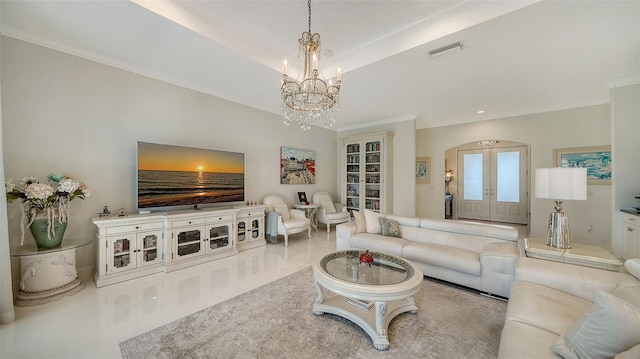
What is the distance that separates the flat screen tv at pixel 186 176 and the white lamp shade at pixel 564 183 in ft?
13.9

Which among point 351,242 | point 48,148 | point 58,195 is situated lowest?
point 351,242

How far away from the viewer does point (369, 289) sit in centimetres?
179

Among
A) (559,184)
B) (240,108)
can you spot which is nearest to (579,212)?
(559,184)

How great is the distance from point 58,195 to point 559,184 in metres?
5.28

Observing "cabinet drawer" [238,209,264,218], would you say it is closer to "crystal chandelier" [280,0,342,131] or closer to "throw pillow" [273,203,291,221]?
"throw pillow" [273,203,291,221]

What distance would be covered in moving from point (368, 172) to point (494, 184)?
13.0ft

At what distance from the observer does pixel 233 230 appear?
3.88 metres

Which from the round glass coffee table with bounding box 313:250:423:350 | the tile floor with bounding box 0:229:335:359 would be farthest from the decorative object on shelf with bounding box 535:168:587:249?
the tile floor with bounding box 0:229:335:359

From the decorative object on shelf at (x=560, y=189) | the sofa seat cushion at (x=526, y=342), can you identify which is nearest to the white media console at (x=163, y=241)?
the sofa seat cushion at (x=526, y=342)

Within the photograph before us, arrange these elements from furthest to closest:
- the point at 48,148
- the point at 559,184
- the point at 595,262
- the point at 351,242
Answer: the point at 351,242
the point at 48,148
the point at 559,184
the point at 595,262

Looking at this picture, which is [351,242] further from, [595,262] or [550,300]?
[595,262]

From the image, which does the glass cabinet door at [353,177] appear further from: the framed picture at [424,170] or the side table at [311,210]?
the framed picture at [424,170]

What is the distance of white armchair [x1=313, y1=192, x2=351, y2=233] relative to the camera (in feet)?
17.6

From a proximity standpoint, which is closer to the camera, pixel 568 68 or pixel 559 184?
pixel 559 184
